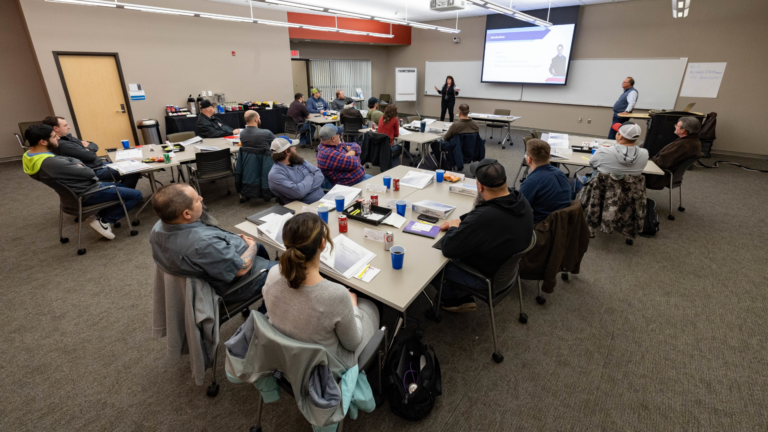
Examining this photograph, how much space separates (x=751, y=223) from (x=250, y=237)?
6045 millimetres

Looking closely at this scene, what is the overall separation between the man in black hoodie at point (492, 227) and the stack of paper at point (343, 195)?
107 cm

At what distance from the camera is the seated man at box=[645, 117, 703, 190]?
422cm

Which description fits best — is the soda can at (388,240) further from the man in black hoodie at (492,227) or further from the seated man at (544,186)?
the seated man at (544,186)

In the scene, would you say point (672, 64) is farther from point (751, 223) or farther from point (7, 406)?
point (7, 406)

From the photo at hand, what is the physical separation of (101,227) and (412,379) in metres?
4.02

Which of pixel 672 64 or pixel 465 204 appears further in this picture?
pixel 672 64

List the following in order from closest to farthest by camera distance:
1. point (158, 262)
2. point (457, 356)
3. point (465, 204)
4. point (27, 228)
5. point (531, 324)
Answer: point (158, 262) → point (457, 356) → point (531, 324) → point (465, 204) → point (27, 228)

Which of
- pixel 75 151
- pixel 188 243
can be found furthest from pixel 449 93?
pixel 188 243

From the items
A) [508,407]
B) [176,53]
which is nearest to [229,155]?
[508,407]

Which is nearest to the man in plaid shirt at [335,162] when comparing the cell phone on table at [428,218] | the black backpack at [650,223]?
the cell phone on table at [428,218]

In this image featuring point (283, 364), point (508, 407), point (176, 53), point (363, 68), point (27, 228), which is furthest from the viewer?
point (363, 68)

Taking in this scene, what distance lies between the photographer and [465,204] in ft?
9.79

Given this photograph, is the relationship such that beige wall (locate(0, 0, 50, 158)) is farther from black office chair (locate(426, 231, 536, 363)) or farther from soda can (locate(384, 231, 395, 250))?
black office chair (locate(426, 231, 536, 363))

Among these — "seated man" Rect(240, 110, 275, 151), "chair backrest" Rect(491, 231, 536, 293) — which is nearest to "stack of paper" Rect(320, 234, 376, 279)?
"chair backrest" Rect(491, 231, 536, 293)
